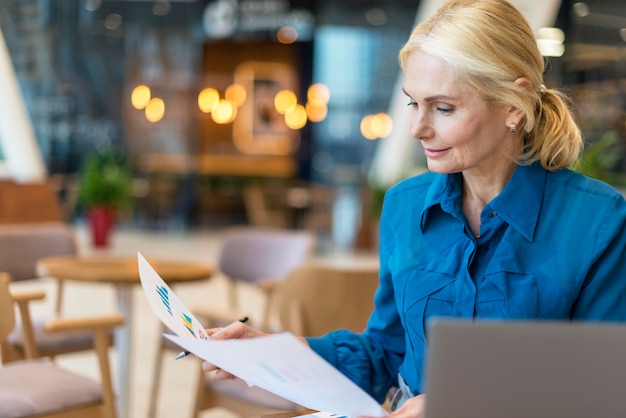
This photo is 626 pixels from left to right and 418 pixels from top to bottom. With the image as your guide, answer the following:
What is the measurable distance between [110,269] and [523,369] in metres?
2.99

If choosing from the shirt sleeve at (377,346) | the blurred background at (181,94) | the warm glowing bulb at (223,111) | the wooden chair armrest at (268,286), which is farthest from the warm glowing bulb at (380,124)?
the shirt sleeve at (377,346)

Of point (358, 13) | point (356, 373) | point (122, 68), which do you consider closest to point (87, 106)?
point (122, 68)

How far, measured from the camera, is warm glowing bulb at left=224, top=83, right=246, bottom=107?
1788 cm

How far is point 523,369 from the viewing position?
1.01 meters

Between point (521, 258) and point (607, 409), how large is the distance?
1.63ft

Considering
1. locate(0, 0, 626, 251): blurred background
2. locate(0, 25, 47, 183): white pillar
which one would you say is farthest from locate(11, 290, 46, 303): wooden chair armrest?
locate(0, 0, 626, 251): blurred background

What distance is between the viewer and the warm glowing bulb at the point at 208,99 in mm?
16312

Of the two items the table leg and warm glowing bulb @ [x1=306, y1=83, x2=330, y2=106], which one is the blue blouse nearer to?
the table leg

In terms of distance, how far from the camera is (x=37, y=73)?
1382 cm

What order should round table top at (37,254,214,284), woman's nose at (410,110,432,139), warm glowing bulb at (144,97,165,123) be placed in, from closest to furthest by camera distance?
woman's nose at (410,110,432,139) < round table top at (37,254,214,284) < warm glowing bulb at (144,97,165,123)

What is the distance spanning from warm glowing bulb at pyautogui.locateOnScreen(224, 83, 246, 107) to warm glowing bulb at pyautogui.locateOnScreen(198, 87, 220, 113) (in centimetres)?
108

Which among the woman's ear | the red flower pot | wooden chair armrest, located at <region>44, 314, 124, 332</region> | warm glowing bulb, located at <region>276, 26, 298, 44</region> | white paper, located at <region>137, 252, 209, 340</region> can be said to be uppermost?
warm glowing bulb, located at <region>276, 26, 298, 44</region>

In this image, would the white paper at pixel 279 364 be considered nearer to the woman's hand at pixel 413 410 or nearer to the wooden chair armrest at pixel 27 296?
the woman's hand at pixel 413 410

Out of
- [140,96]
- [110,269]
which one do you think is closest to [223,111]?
[140,96]
